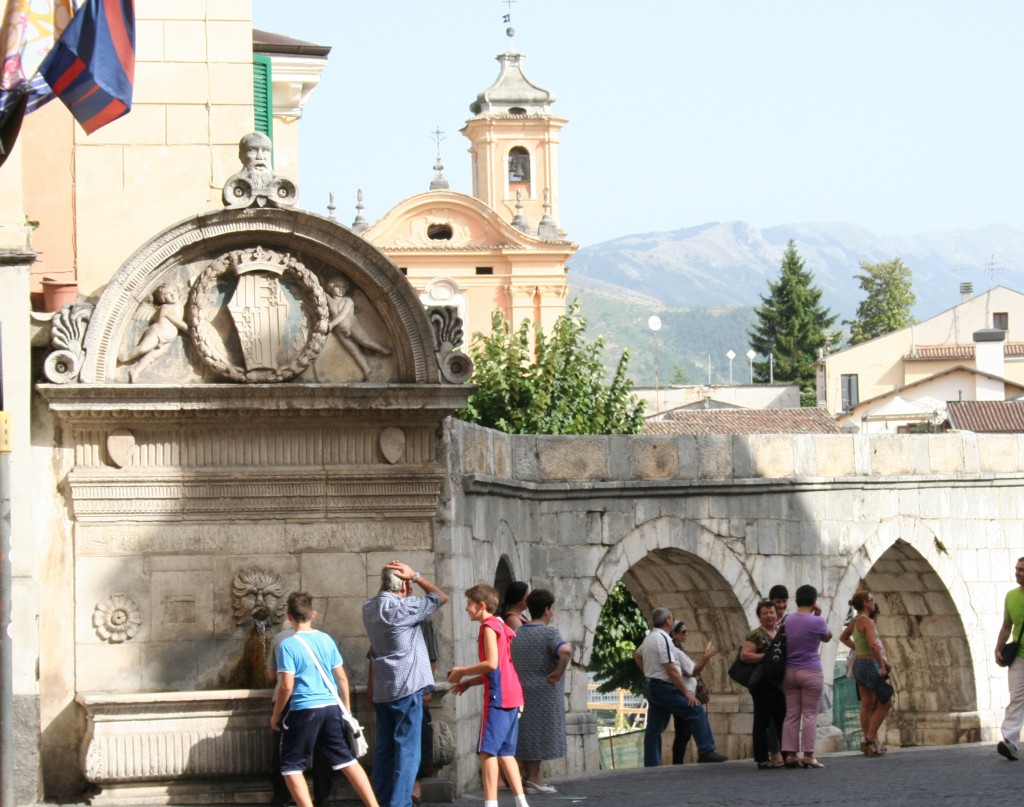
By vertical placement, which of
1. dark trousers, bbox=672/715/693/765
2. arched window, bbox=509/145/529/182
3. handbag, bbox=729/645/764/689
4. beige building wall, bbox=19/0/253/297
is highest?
arched window, bbox=509/145/529/182

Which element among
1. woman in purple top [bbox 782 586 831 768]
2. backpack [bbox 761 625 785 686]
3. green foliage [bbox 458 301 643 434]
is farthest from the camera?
green foliage [bbox 458 301 643 434]

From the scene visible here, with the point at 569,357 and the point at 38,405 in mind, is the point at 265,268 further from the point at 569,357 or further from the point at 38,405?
the point at 569,357

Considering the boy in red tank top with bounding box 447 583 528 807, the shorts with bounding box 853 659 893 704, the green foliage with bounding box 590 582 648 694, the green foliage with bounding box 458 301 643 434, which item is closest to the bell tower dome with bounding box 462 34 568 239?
the green foliage with bounding box 458 301 643 434

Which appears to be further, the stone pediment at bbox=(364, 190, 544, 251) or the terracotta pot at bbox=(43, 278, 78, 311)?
the stone pediment at bbox=(364, 190, 544, 251)

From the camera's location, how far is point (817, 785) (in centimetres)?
1423

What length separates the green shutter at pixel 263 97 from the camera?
58.3 feet

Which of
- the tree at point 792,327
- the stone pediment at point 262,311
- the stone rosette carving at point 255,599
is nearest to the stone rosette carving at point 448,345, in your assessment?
the stone pediment at point 262,311

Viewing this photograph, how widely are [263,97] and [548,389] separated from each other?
17.9 metres

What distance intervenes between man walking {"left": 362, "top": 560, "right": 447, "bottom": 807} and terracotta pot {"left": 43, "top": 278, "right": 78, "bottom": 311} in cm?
297

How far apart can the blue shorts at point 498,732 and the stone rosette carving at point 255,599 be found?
6.07 ft

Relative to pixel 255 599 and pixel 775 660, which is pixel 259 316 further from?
pixel 775 660

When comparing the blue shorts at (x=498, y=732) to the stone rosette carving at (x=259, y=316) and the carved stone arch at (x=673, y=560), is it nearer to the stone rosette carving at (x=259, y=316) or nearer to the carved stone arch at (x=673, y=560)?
the stone rosette carving at (x=259, y=316)

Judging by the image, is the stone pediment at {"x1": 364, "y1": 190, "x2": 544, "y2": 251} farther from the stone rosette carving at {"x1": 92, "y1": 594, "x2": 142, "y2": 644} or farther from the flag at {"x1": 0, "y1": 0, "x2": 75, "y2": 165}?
the stone rosette carving at {"x1": 92, "y1": 594, "x2": 142, "y2": 644}

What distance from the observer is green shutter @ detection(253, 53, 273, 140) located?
17.8 meters
